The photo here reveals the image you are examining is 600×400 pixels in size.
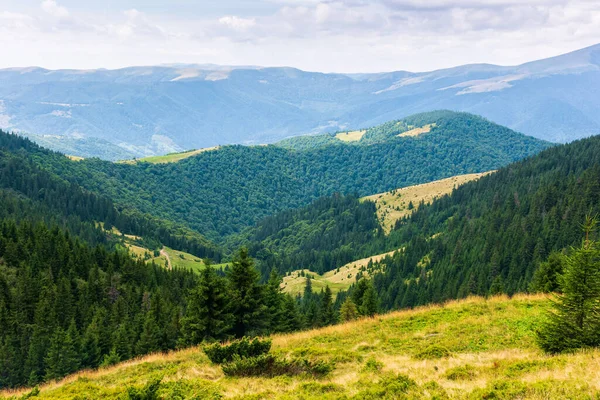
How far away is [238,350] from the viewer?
2530 cm

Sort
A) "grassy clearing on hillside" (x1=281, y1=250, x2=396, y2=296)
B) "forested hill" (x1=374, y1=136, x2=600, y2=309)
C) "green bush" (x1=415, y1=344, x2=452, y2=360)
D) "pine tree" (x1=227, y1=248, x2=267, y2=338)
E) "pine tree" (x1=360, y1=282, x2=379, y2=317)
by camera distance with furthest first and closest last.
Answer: "grassy clearing on hillside" (x1=281, y1=250, x2=396, y2=296), "forested hill" (x1=374, y1=136, x2=600, y2=309), "pine tree" (x1=360, y1=282, x2=379, y2=317), "pine tree" (x1=227, y1=248, x2=267, y2=338), "green bush" (x1=415, y1=344, x2=452, y2=360)

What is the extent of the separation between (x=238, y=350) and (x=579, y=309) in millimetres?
18241

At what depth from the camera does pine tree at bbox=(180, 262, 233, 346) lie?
37.3 meters

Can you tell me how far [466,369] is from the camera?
65.2 feet

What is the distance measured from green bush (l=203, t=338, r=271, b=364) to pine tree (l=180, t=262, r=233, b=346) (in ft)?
37.8

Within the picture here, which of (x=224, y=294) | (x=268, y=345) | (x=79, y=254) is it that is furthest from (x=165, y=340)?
(x=79, y=254)

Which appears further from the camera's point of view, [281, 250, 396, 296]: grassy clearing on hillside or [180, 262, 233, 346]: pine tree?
[281, 250, 396, 296]: grassy clearing on hillside

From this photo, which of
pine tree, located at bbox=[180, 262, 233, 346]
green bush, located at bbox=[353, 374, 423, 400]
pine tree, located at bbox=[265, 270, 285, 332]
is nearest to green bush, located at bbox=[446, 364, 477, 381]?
green bush, located at bbox=[353, 374, 423, 400]

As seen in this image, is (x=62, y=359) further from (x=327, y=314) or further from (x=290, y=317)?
(x=327, y=314)

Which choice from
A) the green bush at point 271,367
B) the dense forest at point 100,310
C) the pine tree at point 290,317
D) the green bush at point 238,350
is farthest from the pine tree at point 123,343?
the green bush at point 271,367

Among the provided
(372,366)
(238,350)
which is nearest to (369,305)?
(238,350)

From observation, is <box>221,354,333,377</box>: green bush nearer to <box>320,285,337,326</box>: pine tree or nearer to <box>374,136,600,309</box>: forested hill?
<box>320,285,337,326</box>: pine tree

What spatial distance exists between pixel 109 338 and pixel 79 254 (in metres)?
42.4

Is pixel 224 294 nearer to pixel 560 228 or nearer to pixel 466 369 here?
pixel 466 369
